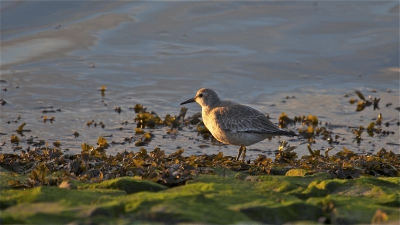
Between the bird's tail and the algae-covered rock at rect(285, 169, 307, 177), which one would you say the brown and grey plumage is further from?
the algae-covered rock at rect(285, 169, 307, 177)

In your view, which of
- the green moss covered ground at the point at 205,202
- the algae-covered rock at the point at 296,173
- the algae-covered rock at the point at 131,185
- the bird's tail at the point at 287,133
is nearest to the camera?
the green moss covered ground at the point at 205,202

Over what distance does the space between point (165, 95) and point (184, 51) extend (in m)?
1.88

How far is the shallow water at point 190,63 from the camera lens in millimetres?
10914

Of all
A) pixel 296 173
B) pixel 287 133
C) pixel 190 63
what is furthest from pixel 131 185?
pixel 190 63

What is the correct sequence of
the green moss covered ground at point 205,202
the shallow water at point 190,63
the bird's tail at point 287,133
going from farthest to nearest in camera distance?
the shallow water at point 190,63 < the bird's tail at point 287,133 < the green moss covered ground at point 205,202

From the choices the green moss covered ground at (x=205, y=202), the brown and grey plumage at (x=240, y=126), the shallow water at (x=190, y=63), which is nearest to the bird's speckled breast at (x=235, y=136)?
the brown and grey plumage at (x=240, y=126)

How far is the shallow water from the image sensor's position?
10914 mm

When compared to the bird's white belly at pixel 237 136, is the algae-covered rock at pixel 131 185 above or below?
below

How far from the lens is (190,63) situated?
43.9ft

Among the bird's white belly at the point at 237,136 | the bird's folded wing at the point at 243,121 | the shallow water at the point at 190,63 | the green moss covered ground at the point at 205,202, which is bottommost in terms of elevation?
the green moss covered ground at the point at 205,202

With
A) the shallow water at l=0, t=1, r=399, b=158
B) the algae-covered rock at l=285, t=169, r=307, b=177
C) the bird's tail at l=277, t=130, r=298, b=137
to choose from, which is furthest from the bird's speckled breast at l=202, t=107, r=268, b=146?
the algae-covered rock at l=285, t=169, r=307, b=177

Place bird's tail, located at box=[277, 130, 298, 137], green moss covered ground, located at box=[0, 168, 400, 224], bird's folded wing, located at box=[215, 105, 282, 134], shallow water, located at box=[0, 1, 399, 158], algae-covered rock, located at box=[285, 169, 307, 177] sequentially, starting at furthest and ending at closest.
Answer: shallow water, located at box=[0, 1, 399, 158]
bird's folded wing, located at box=[215, 105, 282, 134]
bird's tail, located at box=[277, 130, 298, 137]
algae-covered rock, located at box=[285, 169, 307, 177]
green moss covered ground, located at box=[0, 168, 400, 224]

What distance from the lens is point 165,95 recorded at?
40.0 ft

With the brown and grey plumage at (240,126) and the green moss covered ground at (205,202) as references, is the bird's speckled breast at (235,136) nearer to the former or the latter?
the brown and grey plumage at (240,126)
